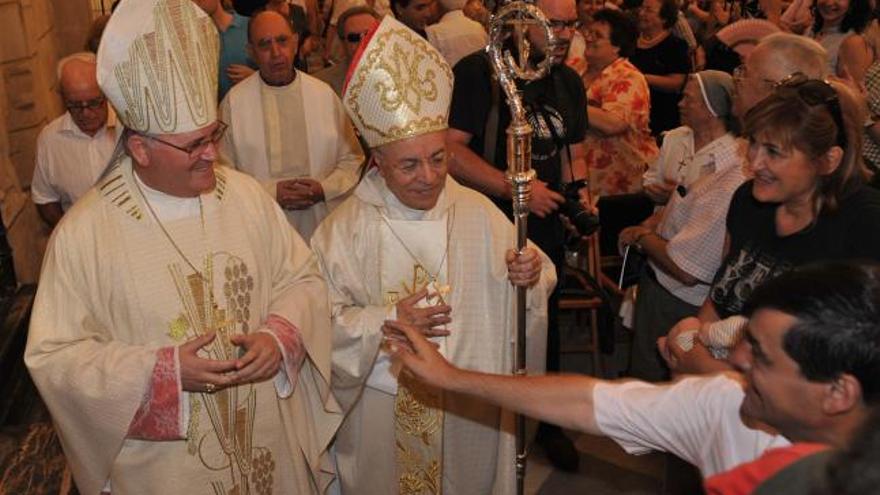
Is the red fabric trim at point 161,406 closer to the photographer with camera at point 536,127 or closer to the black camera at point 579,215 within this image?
the photographer with camera at point 536,127

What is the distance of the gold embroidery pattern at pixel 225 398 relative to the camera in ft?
10.5

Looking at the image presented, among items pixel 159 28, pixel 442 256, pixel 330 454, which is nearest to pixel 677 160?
pixel 442 256

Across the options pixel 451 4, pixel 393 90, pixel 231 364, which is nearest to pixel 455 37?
pixel 451 4

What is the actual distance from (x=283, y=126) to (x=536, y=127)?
1.53 m

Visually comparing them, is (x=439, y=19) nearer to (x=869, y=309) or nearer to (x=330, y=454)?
(x=330, y=454)

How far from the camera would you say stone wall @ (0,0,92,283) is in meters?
5.85

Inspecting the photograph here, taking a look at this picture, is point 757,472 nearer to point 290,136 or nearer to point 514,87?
point 514,87

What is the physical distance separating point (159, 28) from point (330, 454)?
1.52 metres

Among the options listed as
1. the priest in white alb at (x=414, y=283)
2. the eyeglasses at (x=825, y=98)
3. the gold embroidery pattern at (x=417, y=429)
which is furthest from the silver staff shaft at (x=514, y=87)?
the eyeglasses at (x=825, y=98)

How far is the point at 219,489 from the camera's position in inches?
128

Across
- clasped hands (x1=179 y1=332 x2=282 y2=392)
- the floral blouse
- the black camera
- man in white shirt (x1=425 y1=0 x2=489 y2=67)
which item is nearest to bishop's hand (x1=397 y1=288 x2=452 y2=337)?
clasped hands (x1=179 y1=332 x2=282 y2=392)

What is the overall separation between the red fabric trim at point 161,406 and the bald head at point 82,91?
250 centimetres

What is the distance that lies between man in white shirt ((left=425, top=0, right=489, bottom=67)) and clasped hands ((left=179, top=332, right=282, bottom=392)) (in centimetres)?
422

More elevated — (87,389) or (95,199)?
(95,199)
